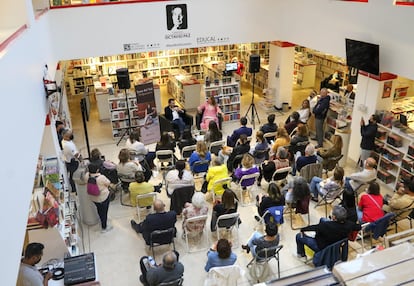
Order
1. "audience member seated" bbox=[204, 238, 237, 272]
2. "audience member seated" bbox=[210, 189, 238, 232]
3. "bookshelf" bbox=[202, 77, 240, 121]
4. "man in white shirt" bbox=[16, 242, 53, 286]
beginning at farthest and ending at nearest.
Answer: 1. "bookshelf" bbox=[202, 77, 240, 121]
2. "audience member seated" bbox=[210, 189, 238, 232]
3. "audience member seated" bbox=[204, 238, 237, 272]
4. "man in white shirt" bbox=[16, 242, 53, 286]

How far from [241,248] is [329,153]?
2.87 m

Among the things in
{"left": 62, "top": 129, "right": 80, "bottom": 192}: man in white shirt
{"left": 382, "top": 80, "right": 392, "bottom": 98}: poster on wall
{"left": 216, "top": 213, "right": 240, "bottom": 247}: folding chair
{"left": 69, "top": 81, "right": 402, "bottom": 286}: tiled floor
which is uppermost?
{"left": 382, "top": 80, "right": 392, "bottom": 98}: poster on wall

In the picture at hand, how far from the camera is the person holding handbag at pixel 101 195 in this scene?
6.49 meters

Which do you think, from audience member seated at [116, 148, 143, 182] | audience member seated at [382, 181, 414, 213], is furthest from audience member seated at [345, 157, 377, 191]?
audience member seated at [116, 148, 143, 182]

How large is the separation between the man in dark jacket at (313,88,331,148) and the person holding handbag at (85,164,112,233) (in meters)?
5.72

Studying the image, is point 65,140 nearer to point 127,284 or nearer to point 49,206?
point 49,206

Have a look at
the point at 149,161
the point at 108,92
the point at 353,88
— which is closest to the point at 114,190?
the point at 149,161

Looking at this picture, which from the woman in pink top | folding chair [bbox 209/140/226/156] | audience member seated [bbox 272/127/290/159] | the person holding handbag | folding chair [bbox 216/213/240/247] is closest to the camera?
folding chair [bbox 216/213/240/247]

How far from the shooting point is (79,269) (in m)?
4.72

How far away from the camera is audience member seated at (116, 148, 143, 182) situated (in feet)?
23.7

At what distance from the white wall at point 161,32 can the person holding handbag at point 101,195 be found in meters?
1.39

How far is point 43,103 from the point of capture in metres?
5.93

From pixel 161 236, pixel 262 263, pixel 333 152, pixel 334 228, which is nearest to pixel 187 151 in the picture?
pixel 161 236

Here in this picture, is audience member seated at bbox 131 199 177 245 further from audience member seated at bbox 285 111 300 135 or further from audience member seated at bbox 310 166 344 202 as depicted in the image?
audience member seated at bbox 285 111 300 135
